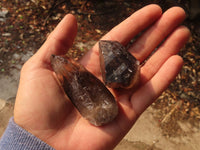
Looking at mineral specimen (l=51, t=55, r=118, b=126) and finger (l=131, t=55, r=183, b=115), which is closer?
mineral specimen (l=51, t=55, r=118, b=126)

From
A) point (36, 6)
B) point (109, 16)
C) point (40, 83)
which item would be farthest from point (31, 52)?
point (40, 83)

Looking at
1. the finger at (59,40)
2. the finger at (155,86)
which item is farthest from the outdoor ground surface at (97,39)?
the finger at (59,40)

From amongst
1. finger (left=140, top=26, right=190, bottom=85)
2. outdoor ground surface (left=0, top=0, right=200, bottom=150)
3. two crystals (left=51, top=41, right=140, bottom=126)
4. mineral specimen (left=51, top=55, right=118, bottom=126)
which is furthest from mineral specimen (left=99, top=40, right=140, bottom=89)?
outdoor ground surface (left=0, top=0, right=200, bottom=150)

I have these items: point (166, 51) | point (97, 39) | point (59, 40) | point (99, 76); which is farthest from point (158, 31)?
point (97, 39)

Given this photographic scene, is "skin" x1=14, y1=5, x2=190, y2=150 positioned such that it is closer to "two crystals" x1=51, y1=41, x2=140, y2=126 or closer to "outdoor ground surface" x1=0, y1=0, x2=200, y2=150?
"two crystals" x1=51, y1=41, x2=140, y2=126

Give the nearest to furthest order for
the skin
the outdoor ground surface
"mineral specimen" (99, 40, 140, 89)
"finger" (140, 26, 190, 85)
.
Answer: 1. the skin
2. "mineral specimen" (99, 40, 140, 89)
3. "finger" (140, 26, 190, 85)
4. the outdoor ground surface

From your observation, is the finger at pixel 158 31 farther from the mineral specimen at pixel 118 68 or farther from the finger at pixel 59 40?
the finger at pixel 59 40
